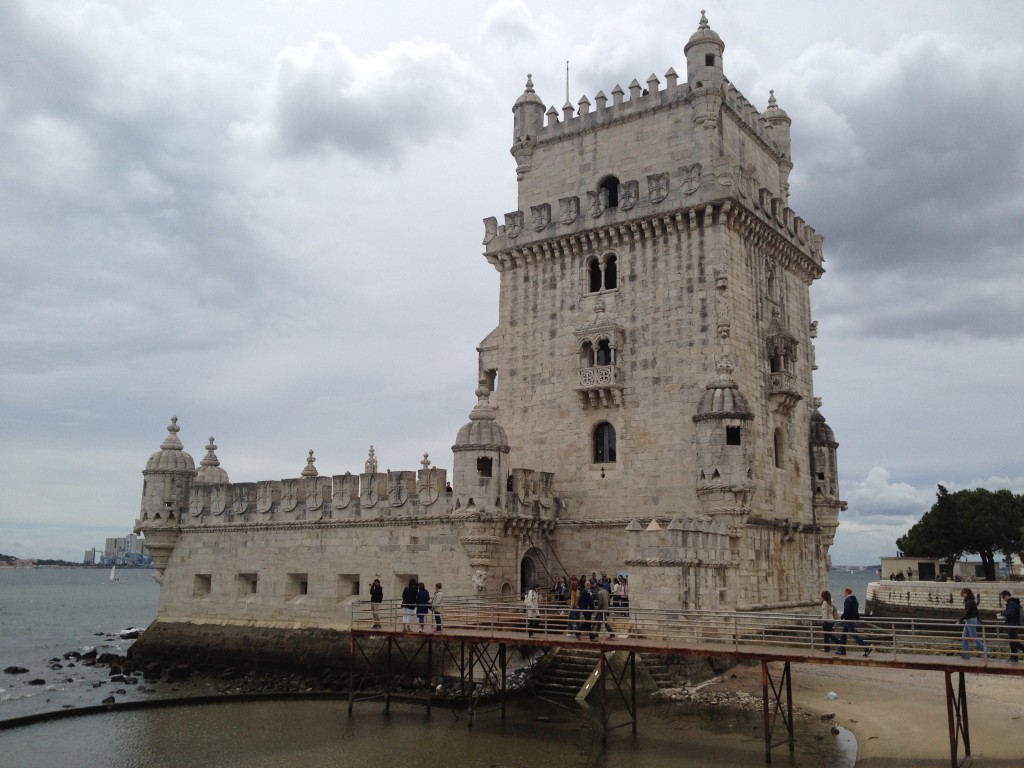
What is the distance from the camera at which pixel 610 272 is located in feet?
108

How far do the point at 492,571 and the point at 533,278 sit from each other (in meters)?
11.6

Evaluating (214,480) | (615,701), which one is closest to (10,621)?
(214,480)

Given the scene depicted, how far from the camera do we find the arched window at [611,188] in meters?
33.8

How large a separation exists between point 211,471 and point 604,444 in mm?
17183

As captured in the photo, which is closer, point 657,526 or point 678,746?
point 678,746

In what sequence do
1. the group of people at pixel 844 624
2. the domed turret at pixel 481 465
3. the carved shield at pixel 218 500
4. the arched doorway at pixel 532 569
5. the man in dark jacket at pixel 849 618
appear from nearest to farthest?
the group of people at pixel 844 624 → the man in dark jacket at pixel 849 618 → the domed turret at pixel 481 465 → the arched doorway at pixel 532 569 → the carved shield at pixel 218 500

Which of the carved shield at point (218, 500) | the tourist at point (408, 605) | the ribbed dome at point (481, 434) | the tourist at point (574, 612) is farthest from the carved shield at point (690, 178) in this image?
the carved shield at point (218, 500)

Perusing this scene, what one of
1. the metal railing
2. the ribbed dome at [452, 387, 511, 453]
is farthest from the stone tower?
the metal railing

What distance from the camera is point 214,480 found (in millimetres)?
37531

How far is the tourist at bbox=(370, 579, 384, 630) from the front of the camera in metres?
26.6

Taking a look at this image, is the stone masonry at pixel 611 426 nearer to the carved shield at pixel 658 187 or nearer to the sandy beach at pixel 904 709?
the carved shield at pixel 658 187

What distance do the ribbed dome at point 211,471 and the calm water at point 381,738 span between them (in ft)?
30.8

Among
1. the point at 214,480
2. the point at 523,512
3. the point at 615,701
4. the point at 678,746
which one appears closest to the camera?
the point at 678,746

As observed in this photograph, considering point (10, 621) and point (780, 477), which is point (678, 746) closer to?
point (780, 477)
